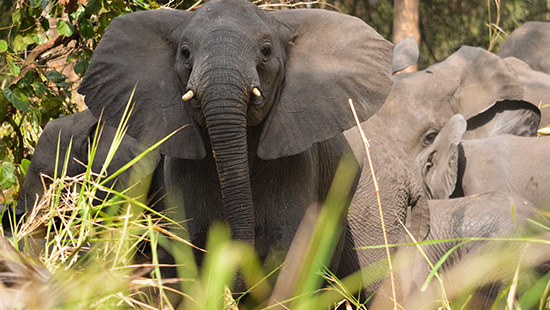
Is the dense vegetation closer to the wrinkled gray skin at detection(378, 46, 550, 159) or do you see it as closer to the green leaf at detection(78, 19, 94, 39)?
the green leaf at detection(78, 19, 94, 39)

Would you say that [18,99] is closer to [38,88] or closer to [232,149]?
[38,88]

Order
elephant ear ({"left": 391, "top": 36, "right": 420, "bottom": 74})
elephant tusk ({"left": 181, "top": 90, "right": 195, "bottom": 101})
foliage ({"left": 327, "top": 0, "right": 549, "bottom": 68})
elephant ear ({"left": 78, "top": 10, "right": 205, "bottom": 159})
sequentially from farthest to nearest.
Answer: foliage ({"left": 327, "top": 0, "right": 549, "bottom": 68})
elephant ear ({"left": 391, "top": 36, "right": 420, "bottom": 74})
elephant ear ({"left": 78, "top": 10, "right": 205, "bottom": 159})
elephant tusk ({"left": 181, "top": 90, "right": 195, "bottom": 101})

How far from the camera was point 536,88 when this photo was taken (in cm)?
479

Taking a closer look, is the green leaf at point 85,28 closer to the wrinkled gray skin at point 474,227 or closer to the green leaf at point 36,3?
the green leaf at point 36,3

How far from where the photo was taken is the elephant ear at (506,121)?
452cm

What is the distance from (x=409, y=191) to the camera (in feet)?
9.02

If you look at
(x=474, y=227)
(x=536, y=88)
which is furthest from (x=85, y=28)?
(x=536, y=88)

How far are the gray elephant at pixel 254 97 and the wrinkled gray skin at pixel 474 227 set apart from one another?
1156 millimetres

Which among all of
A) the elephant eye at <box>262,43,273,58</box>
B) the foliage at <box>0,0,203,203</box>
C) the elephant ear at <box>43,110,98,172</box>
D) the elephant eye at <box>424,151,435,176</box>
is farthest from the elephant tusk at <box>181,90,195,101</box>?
the elephant eye at <box>424,151,435,176</box>

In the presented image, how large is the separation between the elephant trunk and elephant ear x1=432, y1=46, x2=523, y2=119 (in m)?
3.12

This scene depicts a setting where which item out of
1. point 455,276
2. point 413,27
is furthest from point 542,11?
point 455,276

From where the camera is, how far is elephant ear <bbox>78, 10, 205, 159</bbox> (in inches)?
79.6

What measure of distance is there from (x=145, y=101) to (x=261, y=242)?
1.70 feet

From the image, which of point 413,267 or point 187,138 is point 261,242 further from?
point 413,267
